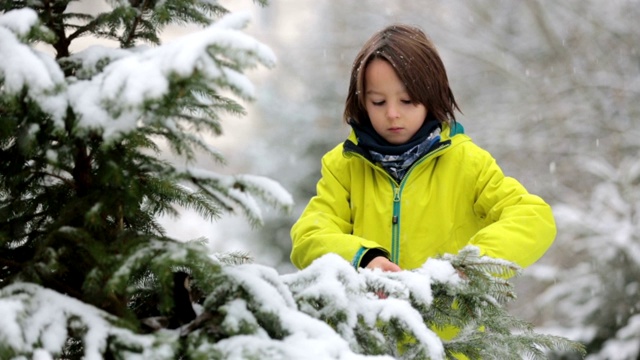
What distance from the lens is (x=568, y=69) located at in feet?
43.9

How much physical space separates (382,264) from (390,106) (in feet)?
2.07

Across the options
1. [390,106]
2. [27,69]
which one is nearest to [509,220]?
[390,106]

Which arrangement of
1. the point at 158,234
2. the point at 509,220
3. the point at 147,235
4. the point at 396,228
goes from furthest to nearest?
1. the point at 396,228
2. the point at 509,220
3. the point at 158,234
4. the point at 147,235

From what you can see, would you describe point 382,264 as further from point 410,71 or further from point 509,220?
point 410,71

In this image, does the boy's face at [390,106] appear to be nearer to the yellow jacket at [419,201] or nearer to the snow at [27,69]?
the yellow jacket at [419,201]

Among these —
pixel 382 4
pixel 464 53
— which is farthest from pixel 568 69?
pixel 382 4

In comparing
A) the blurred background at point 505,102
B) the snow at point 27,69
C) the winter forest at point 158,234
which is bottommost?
the blurred background at point 505,102

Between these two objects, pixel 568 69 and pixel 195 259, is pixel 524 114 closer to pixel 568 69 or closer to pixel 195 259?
pixel 568 69

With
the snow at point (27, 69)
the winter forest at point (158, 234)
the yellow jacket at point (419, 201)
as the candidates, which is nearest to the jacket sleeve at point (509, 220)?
the yellow jacket at point (419, 201)

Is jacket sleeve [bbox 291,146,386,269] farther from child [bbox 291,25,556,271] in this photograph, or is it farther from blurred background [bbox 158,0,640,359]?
blurred background [bbox 158,0,640,359]

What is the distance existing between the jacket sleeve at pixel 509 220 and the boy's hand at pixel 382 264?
26 cm

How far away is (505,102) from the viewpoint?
45.7ft

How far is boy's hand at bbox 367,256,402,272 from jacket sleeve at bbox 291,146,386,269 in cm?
5

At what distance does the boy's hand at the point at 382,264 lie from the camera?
2061 millimetres
